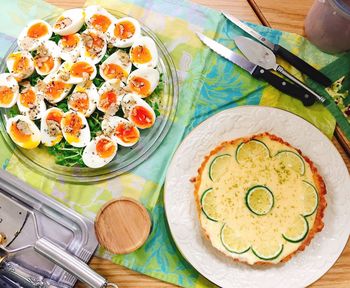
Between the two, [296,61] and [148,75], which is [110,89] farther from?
[296,61]

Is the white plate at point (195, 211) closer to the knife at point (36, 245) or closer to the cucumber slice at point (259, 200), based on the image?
the cucumber slice at point (259, 200)

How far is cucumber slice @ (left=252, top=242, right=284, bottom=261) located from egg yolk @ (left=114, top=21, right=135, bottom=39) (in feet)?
2.65

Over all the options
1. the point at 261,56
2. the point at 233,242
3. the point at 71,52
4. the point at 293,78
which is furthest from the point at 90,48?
the point at 233,242

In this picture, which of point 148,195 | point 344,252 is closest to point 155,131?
point 148,195

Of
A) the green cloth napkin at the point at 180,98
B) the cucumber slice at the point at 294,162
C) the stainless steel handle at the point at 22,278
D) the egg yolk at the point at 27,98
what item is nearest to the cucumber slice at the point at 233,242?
the green cloth napkin at the point at 180,98

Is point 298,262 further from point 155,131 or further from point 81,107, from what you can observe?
point 81,107

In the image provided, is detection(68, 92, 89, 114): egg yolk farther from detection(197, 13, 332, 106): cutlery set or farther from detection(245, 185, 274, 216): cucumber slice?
detection(245, 185, 274, 216): cucumber slice

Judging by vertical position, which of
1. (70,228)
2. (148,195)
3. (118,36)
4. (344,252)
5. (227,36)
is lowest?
(70,228)

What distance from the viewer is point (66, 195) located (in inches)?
63.2

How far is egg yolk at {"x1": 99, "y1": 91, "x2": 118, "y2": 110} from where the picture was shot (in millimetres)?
1629

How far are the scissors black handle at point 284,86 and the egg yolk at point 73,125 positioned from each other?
602mm

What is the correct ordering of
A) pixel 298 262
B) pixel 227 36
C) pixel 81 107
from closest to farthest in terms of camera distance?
1. pixel 298 262
2. pixel 81 107
3. pixel 227 36

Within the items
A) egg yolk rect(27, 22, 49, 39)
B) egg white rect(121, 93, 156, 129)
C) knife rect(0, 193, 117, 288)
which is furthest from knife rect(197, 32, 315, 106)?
knife rect(0, 193, 117, 288)

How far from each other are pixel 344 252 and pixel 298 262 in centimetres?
16
